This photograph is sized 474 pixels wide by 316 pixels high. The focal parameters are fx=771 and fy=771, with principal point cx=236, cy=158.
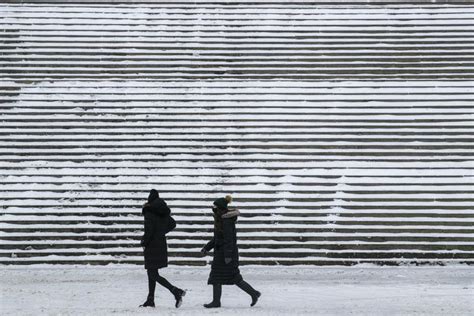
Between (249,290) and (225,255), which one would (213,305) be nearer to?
(249,290)

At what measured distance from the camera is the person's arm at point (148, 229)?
350 inches

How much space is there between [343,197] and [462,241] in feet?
6.84

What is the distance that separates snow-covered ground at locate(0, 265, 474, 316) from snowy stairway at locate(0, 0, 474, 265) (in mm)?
465

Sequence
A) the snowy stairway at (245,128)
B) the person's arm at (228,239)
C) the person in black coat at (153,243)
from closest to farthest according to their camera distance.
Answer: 1. the person's arm at (228,239)
2. the person in black coat at (153,243)
3. the snowy stairway at (245,128)

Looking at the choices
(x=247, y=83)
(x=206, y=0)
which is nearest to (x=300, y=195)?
(x=247, y=83)

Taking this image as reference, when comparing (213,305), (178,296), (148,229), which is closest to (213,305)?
(213,305)

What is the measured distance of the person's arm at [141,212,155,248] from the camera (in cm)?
888

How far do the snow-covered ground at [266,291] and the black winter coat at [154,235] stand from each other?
545mm

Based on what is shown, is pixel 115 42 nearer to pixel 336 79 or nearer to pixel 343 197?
pixel 336 79

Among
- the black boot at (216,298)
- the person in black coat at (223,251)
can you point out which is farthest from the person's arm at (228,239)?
the black boot at (216,298)

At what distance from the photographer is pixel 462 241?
41.8 feet

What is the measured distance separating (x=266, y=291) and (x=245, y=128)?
4.42m

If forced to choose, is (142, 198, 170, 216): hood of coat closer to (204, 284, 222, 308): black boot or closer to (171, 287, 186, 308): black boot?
(171, 287, 186, 308): black boot

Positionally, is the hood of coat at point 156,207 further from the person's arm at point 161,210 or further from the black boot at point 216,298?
the black boot at point 216,298
